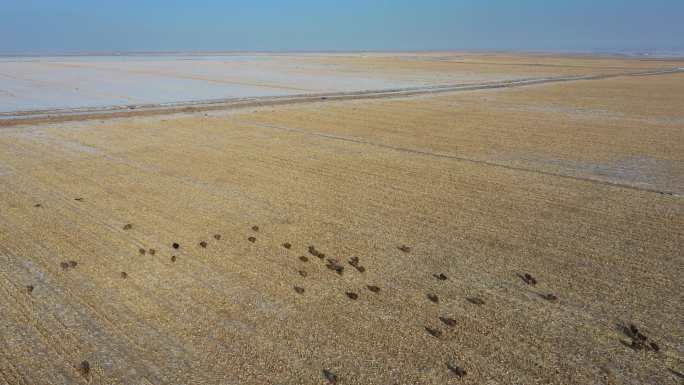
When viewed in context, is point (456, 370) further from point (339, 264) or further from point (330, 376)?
point (339, 264)

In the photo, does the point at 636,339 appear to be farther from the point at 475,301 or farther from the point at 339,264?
the point at 339,264

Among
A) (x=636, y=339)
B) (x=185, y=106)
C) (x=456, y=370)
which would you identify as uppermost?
(x=185, y=106)

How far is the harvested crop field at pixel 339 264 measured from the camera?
4969 mm

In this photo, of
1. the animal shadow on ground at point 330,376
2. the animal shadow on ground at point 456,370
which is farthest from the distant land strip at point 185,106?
the animal shadow on ground at point 456,370

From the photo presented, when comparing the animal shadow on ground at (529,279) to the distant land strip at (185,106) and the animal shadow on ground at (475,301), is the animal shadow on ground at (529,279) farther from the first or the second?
the distant land strip at (185,106)

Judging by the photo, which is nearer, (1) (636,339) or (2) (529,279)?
(1) (636,339)

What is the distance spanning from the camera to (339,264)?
7016 mm

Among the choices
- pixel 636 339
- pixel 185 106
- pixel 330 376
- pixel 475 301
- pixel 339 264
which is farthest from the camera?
pixel 185 106

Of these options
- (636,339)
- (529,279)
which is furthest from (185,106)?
(636,339)

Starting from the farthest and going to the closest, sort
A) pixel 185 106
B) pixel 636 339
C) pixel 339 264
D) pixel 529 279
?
1. pixel 185 106
2. pixel 339 264
3. pixel 529 279
4. pixel 636 339

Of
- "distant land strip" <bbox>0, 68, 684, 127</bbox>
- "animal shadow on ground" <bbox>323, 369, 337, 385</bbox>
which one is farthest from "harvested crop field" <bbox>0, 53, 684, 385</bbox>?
"distant land strip" <bbox>0, 68, 684, 127</bbox>

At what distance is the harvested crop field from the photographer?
4.97 metres

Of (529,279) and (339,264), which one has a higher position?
(339,264)

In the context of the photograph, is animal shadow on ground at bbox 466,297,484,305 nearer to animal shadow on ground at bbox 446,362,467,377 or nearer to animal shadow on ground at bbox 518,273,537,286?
animal shadow on ground at bbox 518,273,537,286
